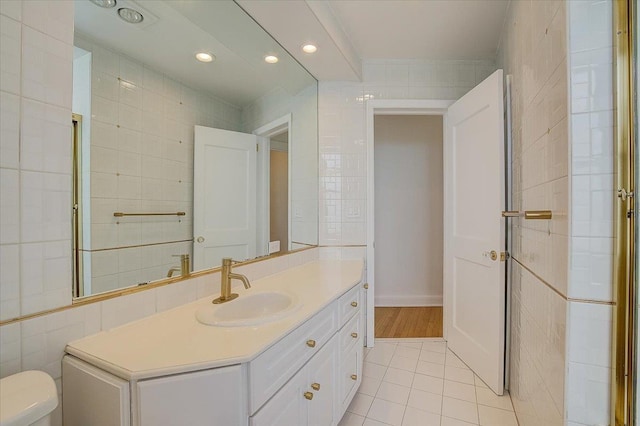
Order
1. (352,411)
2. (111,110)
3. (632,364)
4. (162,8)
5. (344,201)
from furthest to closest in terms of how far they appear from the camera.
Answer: (344,201) → (352,411) → (162,8) → (111,110) → (632,364)

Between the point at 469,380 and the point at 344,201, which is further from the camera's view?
the point at 344,201

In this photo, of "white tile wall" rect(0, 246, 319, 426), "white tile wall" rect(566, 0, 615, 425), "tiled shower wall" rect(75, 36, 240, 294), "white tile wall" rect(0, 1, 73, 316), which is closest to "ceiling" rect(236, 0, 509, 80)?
"tiled shower wall" rect(75, 36, 240, 294)

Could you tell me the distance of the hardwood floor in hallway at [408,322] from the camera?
2.71m

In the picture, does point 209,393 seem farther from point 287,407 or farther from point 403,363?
point 403,363

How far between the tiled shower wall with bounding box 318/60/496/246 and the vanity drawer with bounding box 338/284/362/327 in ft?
2.31

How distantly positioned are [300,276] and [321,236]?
642mm

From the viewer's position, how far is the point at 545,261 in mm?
1165

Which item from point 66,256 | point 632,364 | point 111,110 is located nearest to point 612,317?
point 632,364

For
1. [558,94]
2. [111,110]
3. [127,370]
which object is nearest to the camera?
[127,370]

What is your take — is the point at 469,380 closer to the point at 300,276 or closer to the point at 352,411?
the point at 352,411

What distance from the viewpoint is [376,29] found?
2.01 meters

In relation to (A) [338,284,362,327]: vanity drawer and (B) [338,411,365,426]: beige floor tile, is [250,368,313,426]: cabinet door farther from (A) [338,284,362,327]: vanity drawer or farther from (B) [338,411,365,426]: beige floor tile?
(B) [338,411,365,426]: beige floor tile

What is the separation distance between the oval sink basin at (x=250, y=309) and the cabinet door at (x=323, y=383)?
253mm

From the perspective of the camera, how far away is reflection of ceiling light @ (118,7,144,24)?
117 centimetres
